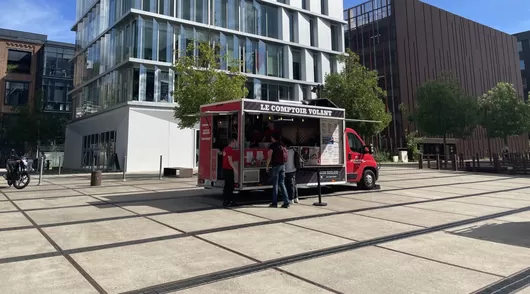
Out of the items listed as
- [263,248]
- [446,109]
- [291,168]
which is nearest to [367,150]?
[291,168]

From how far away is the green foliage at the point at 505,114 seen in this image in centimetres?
3550

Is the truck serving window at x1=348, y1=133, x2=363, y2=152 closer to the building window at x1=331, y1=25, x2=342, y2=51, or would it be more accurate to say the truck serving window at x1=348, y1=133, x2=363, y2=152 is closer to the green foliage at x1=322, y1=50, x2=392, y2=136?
the green foliage at x1=322, y1=50, x2=392, y2=136

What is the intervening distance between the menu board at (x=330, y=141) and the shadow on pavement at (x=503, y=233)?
5402 millimetres

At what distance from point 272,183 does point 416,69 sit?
5363 centimetres

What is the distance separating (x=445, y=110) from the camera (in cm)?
3181

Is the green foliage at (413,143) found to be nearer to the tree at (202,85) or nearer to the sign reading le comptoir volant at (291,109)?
the tree at (202,85)

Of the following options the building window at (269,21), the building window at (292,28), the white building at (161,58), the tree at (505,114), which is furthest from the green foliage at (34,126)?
the tree at (505,114)

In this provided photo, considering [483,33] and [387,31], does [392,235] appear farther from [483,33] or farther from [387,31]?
[483,33]

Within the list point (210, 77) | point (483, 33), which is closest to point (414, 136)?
point (483, 33)

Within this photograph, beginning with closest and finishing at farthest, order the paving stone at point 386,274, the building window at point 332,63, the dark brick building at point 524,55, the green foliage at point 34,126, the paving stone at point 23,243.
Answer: the paving stone at point 386,274 < the paving stone at point 23,243 < the green foliage at point 34,126 < the building window at point 332,63 < the dark brick building at point 524,55

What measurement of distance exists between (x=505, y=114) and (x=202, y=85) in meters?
32.4

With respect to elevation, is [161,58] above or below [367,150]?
above

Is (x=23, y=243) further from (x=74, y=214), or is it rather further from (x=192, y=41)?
(x=192, y=41)

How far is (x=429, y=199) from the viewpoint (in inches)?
414
